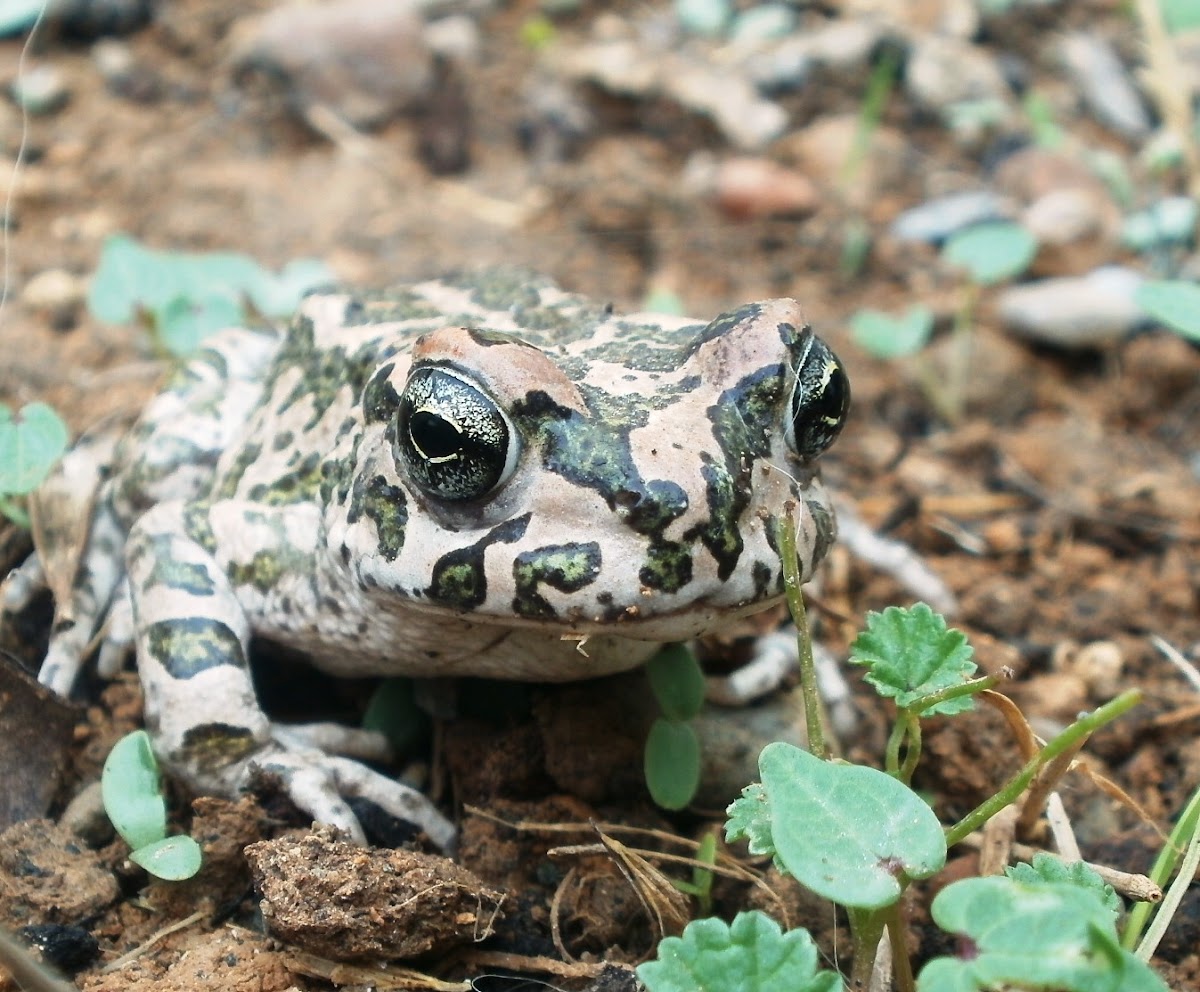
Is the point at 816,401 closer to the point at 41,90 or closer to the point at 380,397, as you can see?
the point at 380,397

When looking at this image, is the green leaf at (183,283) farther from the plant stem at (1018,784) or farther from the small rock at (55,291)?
the plant stem at (1018,784)

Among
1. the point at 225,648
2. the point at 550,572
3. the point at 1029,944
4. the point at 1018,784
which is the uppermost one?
the point at 550,572

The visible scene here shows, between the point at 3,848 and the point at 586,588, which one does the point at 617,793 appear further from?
the point at 3,848

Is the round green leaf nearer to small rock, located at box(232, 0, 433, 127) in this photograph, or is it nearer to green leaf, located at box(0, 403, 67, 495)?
green leaf, located at box(0, 403, 67, 495)

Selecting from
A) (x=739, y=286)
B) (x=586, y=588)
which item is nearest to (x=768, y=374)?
(x=586, y=588)

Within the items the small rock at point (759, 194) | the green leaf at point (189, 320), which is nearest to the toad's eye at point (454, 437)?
the green leaf at point (189, 320)

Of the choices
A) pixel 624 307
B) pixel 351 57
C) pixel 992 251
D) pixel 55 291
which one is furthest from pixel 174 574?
pixel 351 57
